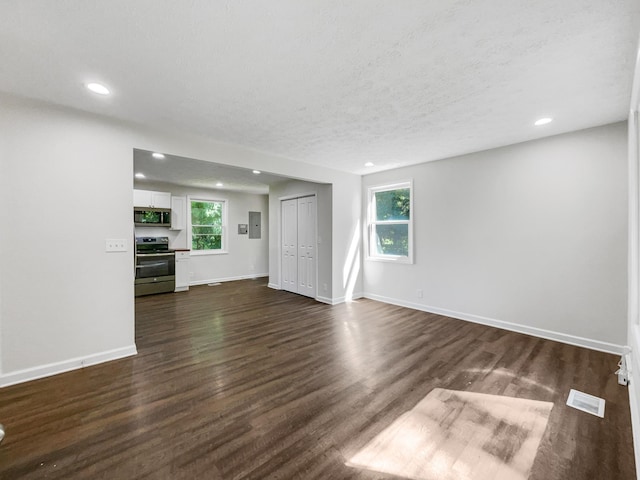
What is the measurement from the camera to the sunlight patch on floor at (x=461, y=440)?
1.54m

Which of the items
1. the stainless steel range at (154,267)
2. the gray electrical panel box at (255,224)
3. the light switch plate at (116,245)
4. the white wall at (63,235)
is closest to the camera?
the white wall at (63,235)

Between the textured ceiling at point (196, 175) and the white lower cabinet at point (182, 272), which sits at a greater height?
the textured ceiling at point (196, 175)

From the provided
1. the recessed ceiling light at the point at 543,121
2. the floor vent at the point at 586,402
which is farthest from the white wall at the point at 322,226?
the floor vent at the point at 586,402

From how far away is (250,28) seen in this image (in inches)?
63.5

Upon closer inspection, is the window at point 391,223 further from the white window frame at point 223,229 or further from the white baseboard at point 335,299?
the white window frame at point 223,229

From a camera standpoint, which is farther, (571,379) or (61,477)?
(571,379)

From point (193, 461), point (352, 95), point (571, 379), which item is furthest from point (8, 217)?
point (571, 379)

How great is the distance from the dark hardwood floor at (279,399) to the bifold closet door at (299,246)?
192 cm

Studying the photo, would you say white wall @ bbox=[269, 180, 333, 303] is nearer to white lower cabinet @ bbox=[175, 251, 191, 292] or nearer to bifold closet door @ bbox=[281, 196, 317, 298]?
bifold closet door @ bbox=[281, 196, 317, 298]

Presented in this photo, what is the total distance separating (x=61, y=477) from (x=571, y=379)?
12.7 ft

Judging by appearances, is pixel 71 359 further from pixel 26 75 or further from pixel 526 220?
pixel 526 220

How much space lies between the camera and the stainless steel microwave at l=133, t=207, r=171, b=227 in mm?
5936

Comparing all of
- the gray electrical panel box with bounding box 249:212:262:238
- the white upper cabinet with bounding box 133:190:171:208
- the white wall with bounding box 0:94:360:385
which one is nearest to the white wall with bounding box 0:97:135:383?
the white wall with bounding box 0:94:360:385

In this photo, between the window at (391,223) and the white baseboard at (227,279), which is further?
the white baseboard at (227,279)
